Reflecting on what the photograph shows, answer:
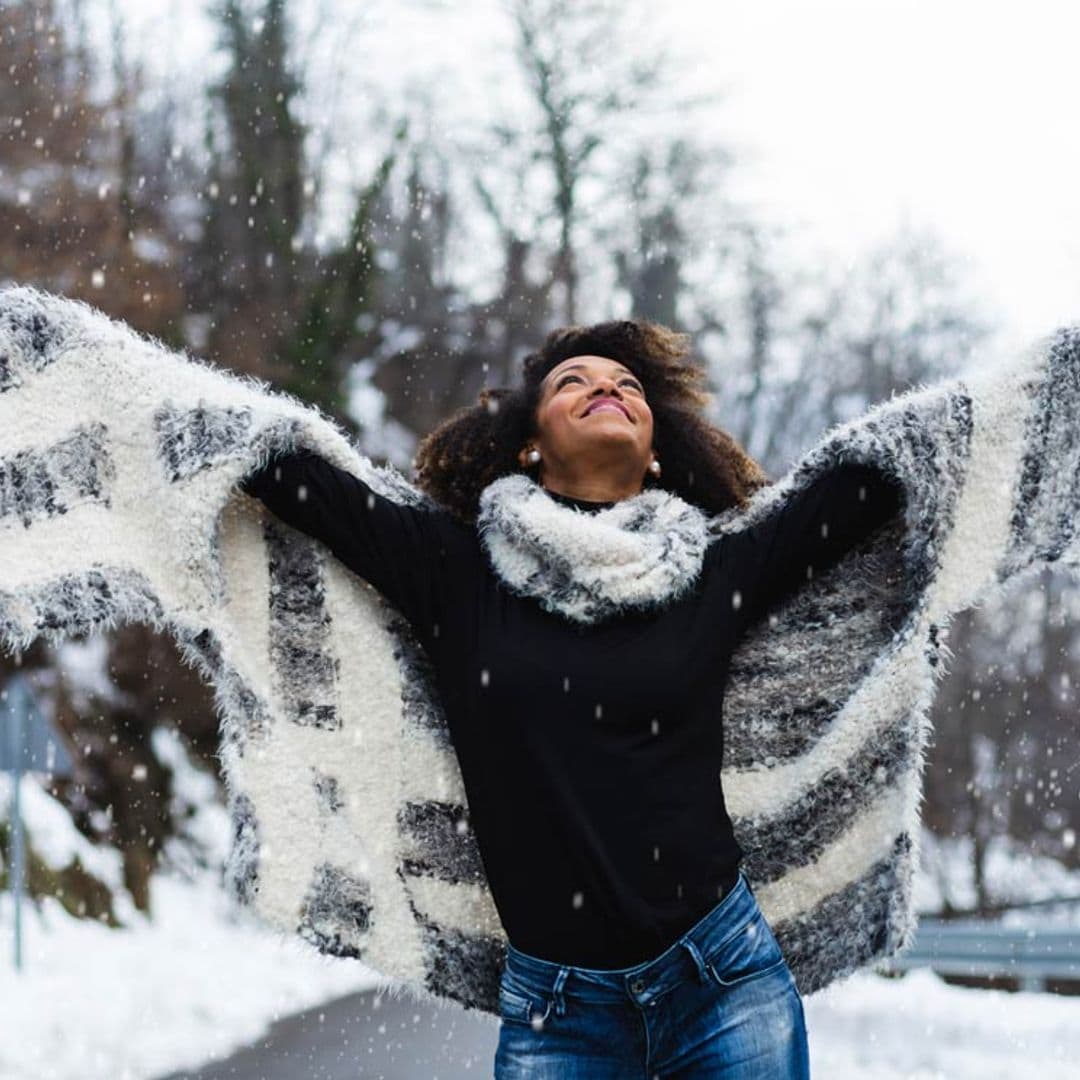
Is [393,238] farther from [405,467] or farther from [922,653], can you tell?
[922,653]

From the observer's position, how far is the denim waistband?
2.41 meters

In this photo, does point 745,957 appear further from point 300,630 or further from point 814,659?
point 300,630

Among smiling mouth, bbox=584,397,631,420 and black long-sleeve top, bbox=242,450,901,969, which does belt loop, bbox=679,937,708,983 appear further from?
smiling mouth, bbox=584,397,631,420

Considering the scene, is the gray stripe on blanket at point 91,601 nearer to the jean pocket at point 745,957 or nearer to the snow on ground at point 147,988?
the jean pocket at point 745,957

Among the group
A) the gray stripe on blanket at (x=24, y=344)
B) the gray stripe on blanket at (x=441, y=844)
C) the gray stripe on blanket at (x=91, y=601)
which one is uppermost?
the gray stripe on blanket at (x=24, y=344)

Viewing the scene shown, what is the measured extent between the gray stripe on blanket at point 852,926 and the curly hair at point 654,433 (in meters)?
0.80

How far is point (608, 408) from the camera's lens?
9.34 feet

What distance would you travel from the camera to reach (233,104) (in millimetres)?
14156

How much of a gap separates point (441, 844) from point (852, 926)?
0.84 metres

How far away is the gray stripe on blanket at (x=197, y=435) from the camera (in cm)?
278

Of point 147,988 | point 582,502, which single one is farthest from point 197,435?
point 147,988

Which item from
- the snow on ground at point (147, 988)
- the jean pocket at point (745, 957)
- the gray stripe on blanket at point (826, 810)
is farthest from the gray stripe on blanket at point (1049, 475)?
the snow on ground at point (147, 988)

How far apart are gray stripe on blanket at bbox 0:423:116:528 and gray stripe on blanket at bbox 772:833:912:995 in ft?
5.33

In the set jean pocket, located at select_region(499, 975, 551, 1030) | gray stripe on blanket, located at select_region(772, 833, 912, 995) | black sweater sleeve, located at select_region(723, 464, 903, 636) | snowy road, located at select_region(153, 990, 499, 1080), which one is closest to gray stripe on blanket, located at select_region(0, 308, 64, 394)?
black sweater sleeve, located at select_region(723, 464, 903, 636)
